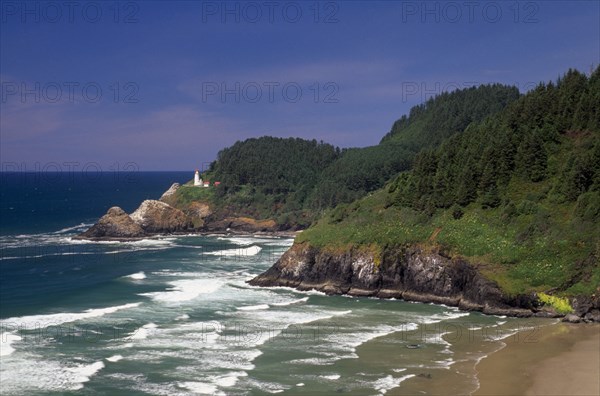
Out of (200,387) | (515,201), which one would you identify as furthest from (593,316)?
(200,387)

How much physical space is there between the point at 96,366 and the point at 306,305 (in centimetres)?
2452

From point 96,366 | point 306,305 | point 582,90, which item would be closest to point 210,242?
point 306,305

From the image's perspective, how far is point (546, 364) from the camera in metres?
42.3

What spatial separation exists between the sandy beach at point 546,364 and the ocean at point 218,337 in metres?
0.99

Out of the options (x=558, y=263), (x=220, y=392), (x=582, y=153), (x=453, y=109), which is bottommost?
(x=220, y=392)

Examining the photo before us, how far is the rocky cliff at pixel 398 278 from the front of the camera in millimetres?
58094

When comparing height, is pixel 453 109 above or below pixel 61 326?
above

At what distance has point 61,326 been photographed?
54750 mm

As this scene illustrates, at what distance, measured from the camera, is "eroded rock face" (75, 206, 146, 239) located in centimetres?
12338

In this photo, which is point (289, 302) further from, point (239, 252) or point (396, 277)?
point (239, 252)

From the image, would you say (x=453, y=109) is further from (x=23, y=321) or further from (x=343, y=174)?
(x=23, y=321)

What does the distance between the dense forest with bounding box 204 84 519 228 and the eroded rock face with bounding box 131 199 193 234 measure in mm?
13677

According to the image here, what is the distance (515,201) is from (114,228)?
265 feet

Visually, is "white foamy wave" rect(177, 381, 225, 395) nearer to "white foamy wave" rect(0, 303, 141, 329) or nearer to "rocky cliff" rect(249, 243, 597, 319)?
"white foamy wave" rect(0, 303, 141, 329)
